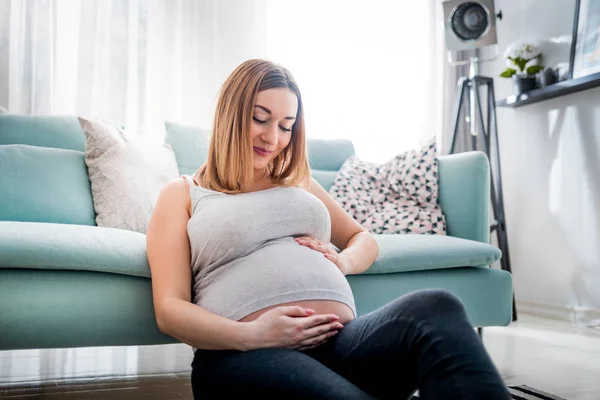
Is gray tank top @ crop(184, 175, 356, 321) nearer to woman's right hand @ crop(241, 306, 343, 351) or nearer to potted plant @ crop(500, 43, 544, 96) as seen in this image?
woman's right hand @ crop(241, 306, 343, 351)

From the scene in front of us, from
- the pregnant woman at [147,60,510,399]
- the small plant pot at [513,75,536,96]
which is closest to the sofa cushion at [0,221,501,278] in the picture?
the pregnant woman at [147,60,510,399]

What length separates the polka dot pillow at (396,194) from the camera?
2275 millimetres

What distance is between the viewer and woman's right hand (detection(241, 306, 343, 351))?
96 cm

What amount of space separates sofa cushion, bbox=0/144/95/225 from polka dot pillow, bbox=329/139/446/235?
1.00 meters

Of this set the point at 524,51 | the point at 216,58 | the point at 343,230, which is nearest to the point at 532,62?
the point at 524,51

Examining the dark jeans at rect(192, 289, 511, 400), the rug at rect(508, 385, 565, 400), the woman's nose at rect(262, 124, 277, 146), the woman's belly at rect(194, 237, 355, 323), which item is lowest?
the rug at rect(508, 385, 565, 400)

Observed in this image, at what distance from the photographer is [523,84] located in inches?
130

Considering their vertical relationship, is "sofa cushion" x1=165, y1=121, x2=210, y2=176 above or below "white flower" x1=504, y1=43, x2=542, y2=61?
below

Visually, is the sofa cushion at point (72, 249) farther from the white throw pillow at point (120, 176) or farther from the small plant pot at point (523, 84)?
the small plant pot at point (523, 84)

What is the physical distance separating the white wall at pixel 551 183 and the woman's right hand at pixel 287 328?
242 cm

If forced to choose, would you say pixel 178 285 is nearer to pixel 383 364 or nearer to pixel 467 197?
pixel 383 364

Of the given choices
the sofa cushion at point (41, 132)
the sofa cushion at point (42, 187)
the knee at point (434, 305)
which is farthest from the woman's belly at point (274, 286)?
the sofa cushion at point (41, 132)

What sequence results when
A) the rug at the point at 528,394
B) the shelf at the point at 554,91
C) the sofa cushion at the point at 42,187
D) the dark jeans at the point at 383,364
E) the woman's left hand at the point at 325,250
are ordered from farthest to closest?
the shelf at the point at 554,91 → the sofa cushion at the point at 42,187 → the rug at the point at 528,394 → the woman's left hand at the point at 325,250 → the dark jeans at the point at 383,364

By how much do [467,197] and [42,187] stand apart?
1.51 metres
